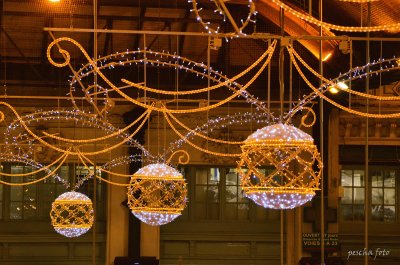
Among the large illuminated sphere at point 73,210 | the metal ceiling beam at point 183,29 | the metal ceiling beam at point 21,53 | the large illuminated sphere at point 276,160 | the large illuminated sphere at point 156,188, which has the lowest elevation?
the large illuminated sphere at point 73,210

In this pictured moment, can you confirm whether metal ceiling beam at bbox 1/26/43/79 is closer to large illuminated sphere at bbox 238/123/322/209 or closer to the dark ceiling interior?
the dark ceiling interior

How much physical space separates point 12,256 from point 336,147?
19.5 feet

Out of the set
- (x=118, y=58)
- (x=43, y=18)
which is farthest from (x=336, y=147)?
(x=43, y=18)

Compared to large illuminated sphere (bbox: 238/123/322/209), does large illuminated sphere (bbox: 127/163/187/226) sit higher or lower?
lower

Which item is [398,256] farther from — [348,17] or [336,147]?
[348,17]

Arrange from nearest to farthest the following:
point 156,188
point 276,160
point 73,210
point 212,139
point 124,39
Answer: point 276,160 → point 156,188 → point 212,139 → point 73,210 → point 124,39

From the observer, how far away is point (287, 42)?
238 inches

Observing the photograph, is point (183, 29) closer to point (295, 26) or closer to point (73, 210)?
point (295, 26)

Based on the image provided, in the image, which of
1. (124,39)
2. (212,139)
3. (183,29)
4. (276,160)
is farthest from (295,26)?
(276,160)

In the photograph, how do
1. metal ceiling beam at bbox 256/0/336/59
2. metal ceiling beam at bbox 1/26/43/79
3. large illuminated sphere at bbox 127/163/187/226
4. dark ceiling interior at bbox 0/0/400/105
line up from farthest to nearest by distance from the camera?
1. metal ceiling beam at bbox 1/26/43/79
2. dark ceiling interior at bbox 0/0/400/105
3. metal ceiling beam at bbox 256/0/336/59
4. large illuminated sphere at bbox 127/163/187/226

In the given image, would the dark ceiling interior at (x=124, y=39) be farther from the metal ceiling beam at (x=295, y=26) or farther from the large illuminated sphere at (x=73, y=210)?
the large illuminated sphere at (x=73, y=210)

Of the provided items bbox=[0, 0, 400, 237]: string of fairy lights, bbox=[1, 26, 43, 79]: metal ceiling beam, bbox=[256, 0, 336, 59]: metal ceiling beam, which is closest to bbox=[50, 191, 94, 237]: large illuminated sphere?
bbox=[0, 0, 400, 237]: string of fairy lights

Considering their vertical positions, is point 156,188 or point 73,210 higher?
point 156,188

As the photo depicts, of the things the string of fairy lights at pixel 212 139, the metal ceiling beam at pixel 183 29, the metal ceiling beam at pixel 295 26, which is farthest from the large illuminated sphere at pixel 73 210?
the metal ceiling beam at pixel 183 29
